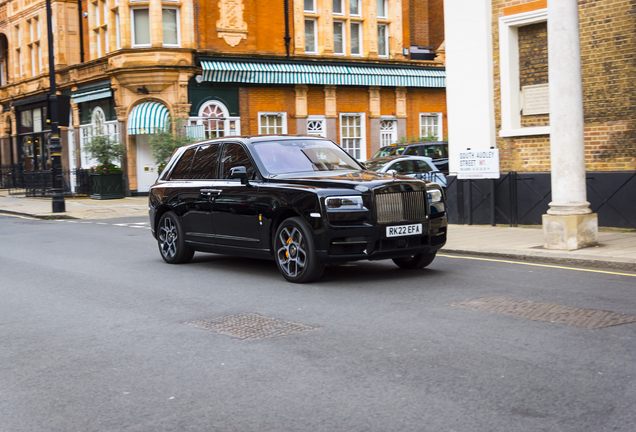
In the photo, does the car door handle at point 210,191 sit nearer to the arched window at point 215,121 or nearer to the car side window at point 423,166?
the car side window at point 423,166

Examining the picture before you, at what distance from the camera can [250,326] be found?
658cm

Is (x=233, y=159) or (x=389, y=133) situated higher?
(x=389, y=133)

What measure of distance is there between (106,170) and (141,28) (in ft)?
19.1

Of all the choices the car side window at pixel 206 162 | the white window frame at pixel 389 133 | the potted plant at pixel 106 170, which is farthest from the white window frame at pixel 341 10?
the car side window at pixel 206 162

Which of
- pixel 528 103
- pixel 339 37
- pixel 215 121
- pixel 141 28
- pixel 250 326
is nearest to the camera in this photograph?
pixel 250 326

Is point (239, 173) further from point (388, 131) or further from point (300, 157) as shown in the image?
point (388, 131)

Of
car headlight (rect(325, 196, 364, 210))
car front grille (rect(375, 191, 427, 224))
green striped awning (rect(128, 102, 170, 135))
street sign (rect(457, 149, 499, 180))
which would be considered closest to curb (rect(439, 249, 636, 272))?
car front grille (rect(375, 191, 427, 224))

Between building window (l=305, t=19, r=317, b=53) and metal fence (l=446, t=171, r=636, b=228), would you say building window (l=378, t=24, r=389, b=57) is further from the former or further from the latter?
metal fence (l=446, t=171, r=636, b=228)

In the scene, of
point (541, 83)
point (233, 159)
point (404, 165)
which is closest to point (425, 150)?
point (404, 165)

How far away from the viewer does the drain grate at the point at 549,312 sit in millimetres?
6395

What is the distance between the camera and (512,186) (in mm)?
14734

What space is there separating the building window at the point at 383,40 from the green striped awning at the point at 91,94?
12.7 m

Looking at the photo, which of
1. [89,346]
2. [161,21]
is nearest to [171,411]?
[89,346]

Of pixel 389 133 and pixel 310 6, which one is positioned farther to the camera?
pixel 389 133
